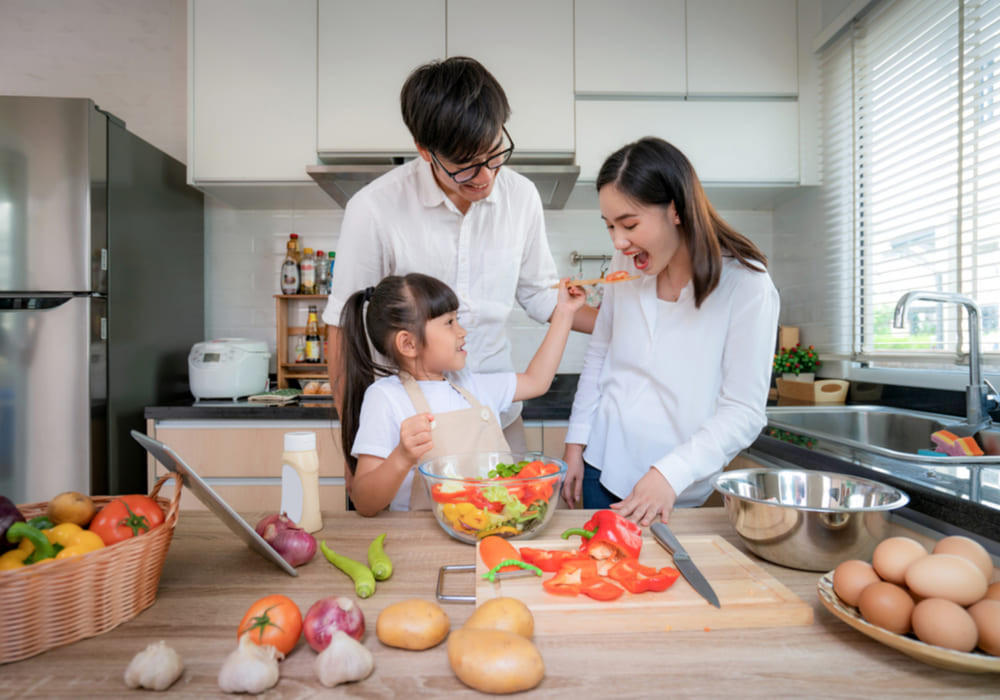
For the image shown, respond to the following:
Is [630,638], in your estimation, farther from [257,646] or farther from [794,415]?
[794,415]

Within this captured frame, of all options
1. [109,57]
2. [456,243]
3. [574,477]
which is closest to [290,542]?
[574,477]

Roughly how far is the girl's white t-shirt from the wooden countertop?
502mm

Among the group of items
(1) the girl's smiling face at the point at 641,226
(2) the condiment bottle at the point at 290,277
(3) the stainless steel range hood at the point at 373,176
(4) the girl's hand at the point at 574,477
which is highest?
(3) the stainless steel range hood at the point at 373,176

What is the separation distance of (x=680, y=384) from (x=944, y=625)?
0.85 m

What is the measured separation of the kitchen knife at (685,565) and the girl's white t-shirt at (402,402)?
630 mm

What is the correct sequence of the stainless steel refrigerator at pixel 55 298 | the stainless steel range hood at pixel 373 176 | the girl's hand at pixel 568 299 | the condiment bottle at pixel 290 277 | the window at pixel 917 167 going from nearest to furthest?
the girl's hand at pixel 568 299 < the window at pixel 917 167 < the stainless steel refrigerator at pixel 55 298 < the stainless steel range hood at pixel 373 176 < the condiment bottle at pixel 290 277

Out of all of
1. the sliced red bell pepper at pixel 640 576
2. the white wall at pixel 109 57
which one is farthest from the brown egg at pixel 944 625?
the white wall at pixel 109 57

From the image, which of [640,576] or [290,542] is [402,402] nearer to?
[290,542]

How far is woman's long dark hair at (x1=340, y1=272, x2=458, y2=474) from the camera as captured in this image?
1421 mm

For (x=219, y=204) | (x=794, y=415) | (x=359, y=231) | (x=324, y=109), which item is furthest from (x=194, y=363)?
(x=794, y=415)

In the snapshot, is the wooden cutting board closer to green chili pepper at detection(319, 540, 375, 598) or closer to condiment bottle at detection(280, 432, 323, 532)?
green chili pepper at detection(319, 540, 375, 598)

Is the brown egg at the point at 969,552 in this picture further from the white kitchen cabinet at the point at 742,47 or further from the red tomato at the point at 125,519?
the white kitchen cabinet at the point at 742,47

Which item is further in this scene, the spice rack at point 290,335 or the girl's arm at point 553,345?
the spice rack at point 290,335

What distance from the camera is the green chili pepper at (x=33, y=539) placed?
645mm
